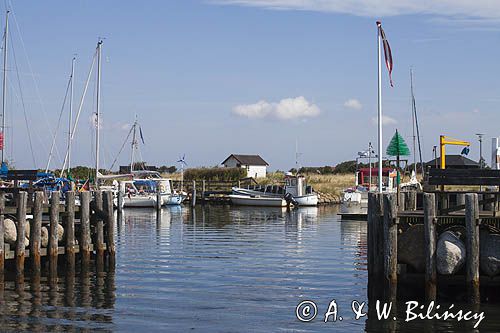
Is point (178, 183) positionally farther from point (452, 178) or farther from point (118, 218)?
point (452, 178)

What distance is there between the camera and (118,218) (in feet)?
182

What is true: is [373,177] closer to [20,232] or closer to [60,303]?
[20,232]

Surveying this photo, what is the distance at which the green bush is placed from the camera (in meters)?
97.4

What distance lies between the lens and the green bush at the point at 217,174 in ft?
319

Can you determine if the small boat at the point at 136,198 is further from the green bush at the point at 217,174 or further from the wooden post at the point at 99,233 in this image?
the wooden post at the point at 99,233

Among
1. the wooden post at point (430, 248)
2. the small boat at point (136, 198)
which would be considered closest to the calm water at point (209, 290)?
the wooden post at point (430, 248)

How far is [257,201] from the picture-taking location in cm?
7594

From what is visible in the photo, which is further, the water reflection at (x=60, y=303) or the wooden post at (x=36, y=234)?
the wooden post at (x=36, y=234)

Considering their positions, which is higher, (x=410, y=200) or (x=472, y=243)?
(x=410, y=200)

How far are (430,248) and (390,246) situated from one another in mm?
950

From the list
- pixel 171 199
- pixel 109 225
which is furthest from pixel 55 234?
pixel 171 199

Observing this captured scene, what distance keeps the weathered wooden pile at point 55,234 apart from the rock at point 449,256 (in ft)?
38.4

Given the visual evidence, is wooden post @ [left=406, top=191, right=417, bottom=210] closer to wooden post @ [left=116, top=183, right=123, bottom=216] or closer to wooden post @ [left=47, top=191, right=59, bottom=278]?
wooden post @ [left=47, top=191, right=59, bottom=278]

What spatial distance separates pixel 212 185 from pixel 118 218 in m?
34.6
